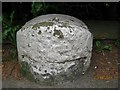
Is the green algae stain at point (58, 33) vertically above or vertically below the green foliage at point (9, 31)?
above

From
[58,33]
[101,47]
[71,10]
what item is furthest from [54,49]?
[71,10]

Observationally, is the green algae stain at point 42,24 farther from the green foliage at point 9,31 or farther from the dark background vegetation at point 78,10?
the dark background vegetation at point 78,10

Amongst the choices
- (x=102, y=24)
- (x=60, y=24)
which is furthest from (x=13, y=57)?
(x=102, y=24)

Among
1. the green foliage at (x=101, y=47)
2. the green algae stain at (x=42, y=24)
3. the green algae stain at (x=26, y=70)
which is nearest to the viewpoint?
the green algae stain at (x=42, y=24)

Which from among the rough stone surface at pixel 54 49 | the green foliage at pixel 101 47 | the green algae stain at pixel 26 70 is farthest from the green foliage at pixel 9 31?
the green foliage at pixel 101 47

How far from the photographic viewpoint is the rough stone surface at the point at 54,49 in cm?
481

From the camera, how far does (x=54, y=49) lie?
4801 millimetres

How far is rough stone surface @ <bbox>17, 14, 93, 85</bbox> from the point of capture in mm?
4809

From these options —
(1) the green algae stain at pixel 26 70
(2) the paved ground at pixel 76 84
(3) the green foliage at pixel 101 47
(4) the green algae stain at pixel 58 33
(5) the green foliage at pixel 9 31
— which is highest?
(4) the green algae stain at pixel 58 33

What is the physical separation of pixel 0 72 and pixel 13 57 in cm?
51

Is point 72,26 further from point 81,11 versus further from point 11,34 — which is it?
point 81,11

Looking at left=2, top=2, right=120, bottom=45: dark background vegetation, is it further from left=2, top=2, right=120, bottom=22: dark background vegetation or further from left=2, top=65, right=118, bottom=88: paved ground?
left=2, top=65, right=118, bottom=88: paved ground

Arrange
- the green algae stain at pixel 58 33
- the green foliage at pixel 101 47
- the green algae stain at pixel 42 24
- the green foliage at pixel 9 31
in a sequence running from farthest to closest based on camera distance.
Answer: the green foliage at pixel 101 47 → the green foliage at pixel 9 31 → the green algae stain at pixel 42 24 → the green algae stain at pixel 58 33

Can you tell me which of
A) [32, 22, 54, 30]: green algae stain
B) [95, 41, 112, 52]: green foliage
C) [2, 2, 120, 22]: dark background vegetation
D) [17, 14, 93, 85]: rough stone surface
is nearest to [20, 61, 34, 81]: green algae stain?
[17, 14, 93, 85]: rough stone surface
